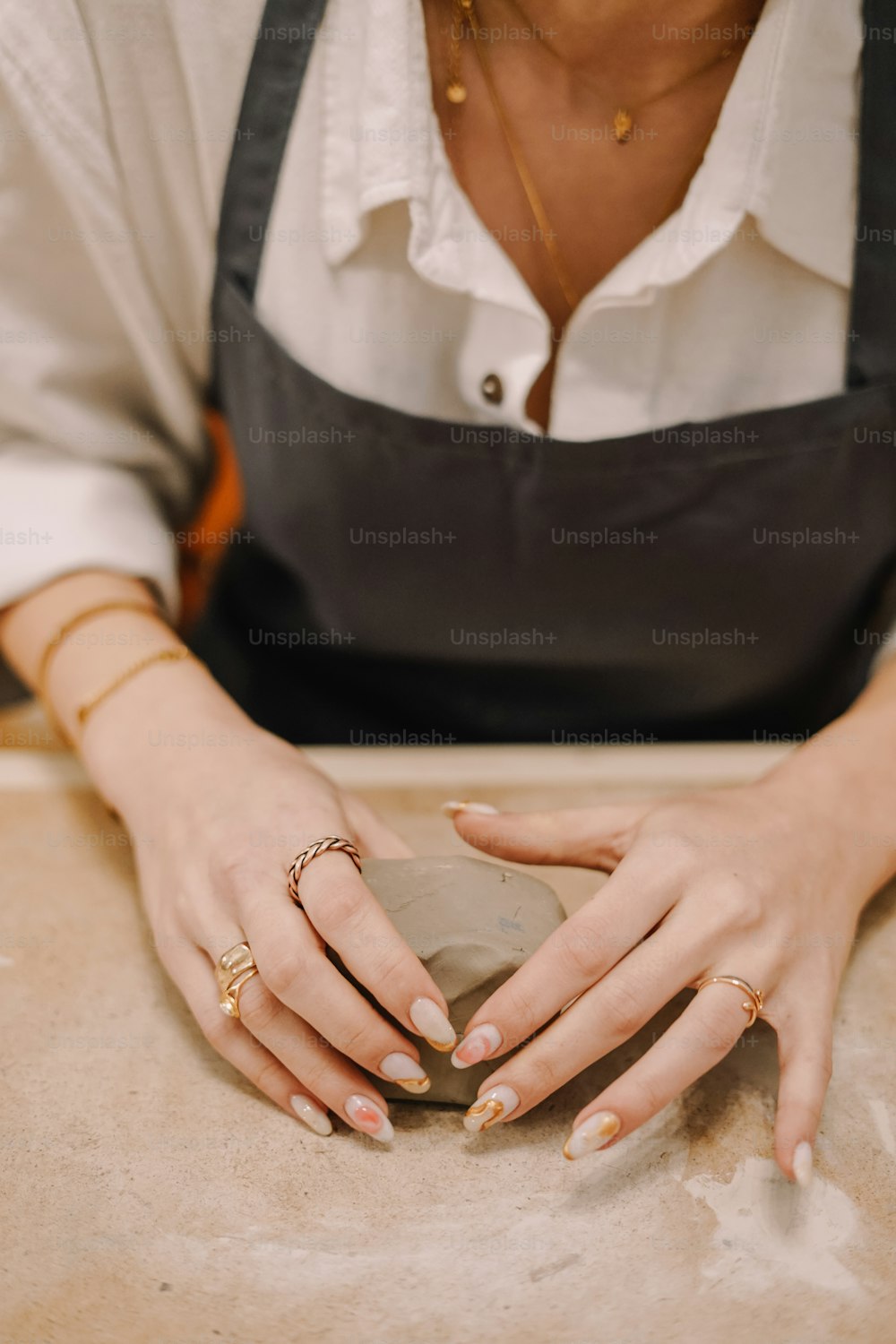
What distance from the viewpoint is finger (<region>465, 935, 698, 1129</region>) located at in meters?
0.54

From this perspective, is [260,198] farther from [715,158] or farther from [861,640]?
[861,640]

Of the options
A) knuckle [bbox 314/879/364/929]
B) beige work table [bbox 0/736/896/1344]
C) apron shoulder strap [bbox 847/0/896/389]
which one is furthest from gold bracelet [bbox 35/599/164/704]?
apron shoulder strap [bbox 847/0/896/389]

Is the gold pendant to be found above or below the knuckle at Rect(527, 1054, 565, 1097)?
above

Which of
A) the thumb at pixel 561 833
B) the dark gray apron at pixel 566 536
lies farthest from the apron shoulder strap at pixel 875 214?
the thumb at pixel 561 833

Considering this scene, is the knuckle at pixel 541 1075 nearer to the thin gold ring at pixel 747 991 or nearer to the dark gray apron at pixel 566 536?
the thin gold ring at pixel 747 991

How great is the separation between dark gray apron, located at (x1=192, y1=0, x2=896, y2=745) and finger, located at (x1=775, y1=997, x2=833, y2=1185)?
0.35m

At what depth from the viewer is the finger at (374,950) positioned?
54 cm

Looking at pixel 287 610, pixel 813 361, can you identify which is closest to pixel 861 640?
pixel 813 361

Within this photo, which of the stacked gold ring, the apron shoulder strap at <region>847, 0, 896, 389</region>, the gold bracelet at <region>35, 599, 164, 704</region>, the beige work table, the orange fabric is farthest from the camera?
the orange fabric

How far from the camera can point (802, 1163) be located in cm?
52

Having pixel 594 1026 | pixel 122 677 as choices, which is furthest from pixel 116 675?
pixel 594 1026

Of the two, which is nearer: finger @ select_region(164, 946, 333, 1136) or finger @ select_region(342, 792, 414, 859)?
finger @ select_region(164, 946, 333, 1136)

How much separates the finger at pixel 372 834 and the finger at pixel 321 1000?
0.10 metres

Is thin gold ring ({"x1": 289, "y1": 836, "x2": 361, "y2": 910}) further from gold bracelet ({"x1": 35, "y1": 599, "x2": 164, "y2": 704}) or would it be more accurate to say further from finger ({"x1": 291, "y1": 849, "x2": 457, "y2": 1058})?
gold bracelet ({"x1": 35, "y1": 599, "x2": 164, "y2": 704})
